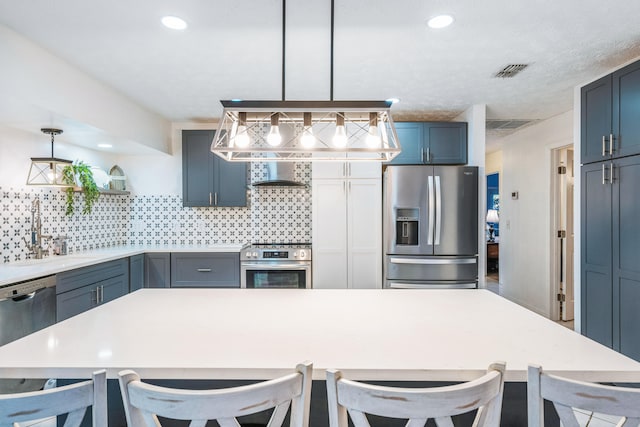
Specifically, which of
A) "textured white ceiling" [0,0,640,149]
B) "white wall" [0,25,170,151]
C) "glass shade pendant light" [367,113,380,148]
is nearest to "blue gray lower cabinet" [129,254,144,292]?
"white wall" [0,25,170,151]

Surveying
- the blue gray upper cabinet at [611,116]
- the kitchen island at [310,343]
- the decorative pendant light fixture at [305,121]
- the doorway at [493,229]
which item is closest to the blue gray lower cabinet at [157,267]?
the kitchen island at [310,343]

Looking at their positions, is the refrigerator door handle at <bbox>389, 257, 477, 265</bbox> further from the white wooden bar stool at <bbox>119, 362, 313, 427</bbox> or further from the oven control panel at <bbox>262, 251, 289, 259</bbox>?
the white wooden bar stool at <bbox>119, 362, 313, 427</bbox>

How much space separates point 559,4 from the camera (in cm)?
182

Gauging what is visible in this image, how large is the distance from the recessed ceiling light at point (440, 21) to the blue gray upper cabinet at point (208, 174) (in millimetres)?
2642

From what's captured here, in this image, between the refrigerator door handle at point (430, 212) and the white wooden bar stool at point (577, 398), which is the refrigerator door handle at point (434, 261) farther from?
the white wooden bar stool at point (577, 398)

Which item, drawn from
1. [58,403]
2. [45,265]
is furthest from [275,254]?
[58,403]

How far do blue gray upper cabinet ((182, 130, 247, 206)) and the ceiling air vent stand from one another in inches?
109

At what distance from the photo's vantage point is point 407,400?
2.55 feet

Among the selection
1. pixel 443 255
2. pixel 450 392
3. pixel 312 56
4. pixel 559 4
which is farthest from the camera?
pixel 443 255

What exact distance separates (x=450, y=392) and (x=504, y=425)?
64 cm

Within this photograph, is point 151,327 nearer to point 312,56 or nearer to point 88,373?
point 88,373

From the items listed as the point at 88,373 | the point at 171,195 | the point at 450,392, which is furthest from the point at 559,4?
the point at 171,195

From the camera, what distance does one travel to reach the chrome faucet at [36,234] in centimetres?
297

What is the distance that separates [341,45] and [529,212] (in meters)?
3.60
